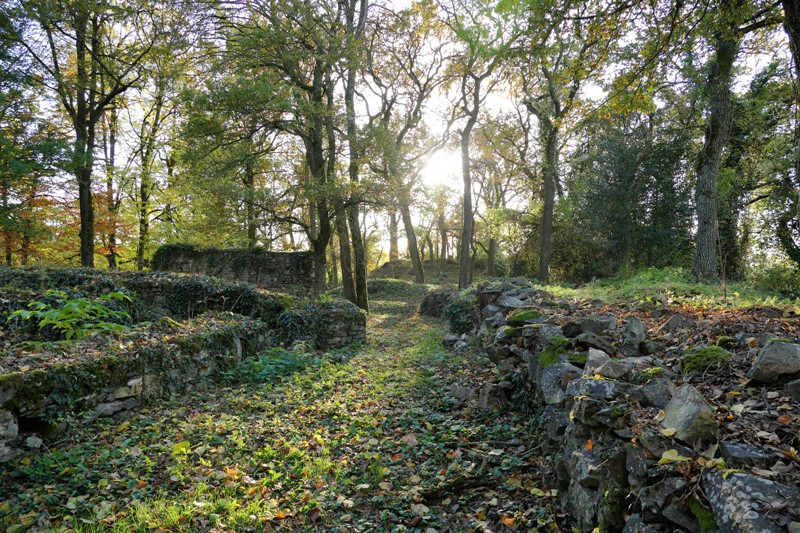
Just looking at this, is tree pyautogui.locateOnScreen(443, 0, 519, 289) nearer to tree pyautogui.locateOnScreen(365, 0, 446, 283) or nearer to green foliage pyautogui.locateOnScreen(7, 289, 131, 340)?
tree pyautogui.locateOnScreen(365, 0, 446, 283)

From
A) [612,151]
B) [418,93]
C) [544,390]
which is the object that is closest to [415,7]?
[418,93]

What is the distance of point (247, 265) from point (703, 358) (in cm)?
1434

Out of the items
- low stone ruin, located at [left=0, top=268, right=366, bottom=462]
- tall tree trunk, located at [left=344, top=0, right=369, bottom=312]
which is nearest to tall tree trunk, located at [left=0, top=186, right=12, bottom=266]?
low stone ruin, located at [left=0, top=268, right=366, bottom=462]

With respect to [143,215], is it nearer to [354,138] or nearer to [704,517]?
[354,138]

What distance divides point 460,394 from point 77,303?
611 cm

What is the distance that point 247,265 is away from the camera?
48.8ft

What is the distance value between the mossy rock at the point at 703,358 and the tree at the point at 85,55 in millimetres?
15351

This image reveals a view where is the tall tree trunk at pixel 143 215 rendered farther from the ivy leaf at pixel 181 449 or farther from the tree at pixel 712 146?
the tree at pixel 712 146

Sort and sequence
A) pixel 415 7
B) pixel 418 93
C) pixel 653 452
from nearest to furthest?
pixel 653 452, pixel 415 7, pixel 418 93

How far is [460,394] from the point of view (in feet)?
17.5

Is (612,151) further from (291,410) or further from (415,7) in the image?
(291,410)

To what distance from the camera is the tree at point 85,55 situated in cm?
1208

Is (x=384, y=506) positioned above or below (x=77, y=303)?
below

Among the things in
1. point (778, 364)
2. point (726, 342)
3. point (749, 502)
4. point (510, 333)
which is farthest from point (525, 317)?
point (749, 502)
